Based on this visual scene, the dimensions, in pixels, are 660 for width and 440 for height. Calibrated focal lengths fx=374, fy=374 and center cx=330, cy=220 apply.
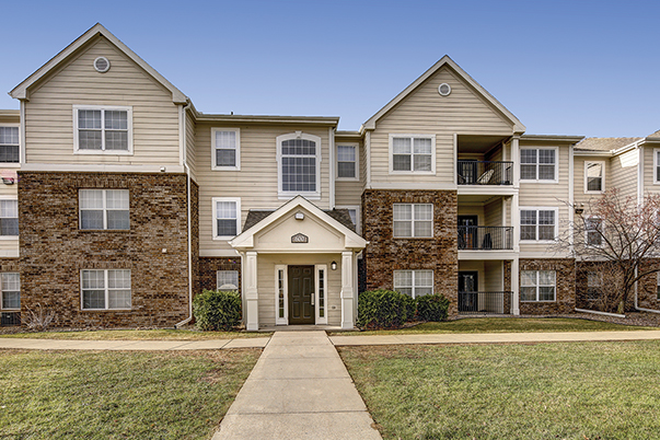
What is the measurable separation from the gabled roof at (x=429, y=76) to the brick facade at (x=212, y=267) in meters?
7.61

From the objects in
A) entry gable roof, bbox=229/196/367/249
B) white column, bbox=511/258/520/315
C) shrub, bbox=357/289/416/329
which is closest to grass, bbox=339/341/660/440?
shrub, bbox=357/289/416/329

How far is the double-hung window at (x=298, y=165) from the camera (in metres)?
15.0

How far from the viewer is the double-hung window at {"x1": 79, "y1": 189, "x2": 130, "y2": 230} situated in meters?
13.1

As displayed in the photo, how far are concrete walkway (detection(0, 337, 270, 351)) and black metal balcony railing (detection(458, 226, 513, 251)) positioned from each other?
9.93 metres

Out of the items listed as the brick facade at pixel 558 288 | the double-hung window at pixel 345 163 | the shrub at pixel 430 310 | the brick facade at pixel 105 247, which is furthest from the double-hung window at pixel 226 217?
the brick facade at pixel 558 288

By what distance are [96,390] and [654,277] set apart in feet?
71.5

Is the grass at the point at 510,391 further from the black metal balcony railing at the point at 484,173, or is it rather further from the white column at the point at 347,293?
the black metal balcony railing at the point at 484,173

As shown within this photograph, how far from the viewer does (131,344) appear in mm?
9859

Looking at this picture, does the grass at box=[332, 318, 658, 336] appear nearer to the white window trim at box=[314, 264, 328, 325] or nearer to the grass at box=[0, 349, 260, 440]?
the white window trim at box=[314, 264, 328, 325]

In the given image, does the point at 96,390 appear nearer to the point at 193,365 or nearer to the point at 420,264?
the point at 193,365

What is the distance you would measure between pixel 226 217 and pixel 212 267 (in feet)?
6.71

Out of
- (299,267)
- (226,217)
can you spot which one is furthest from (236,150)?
(299,267)

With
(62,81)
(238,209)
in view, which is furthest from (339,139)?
(62,81)

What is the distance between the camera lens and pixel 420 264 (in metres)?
15.3
